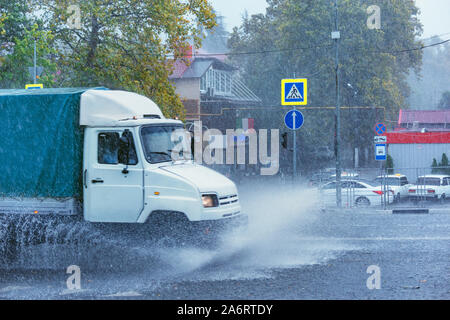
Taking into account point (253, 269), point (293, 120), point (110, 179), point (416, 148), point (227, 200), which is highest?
point (293, 120)

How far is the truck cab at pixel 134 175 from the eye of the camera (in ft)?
32.0

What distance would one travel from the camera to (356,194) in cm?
2253

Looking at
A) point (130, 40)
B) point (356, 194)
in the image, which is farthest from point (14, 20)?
point (356, 194)

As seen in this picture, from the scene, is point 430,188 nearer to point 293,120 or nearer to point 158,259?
point 293,120

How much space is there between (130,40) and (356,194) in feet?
37.1

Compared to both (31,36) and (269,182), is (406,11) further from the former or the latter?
(31,36)

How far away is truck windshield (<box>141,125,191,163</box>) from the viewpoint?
33.4ft

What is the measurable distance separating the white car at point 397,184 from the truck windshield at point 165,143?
12190 mm

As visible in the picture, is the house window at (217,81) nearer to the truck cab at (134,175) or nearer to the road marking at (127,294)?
the truck cab at (134,175)

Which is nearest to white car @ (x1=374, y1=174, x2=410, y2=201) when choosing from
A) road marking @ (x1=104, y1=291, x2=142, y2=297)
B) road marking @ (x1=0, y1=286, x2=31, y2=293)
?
road marking @ (x1=104, y1=291, x2=142, y2=297)

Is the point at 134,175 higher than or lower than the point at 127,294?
higher

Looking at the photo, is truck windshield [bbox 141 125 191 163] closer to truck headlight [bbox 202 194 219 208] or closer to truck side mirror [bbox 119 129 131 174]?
truck side mirror [bbox 119 129 131 174]

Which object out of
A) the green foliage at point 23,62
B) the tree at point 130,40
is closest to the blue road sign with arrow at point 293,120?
the tree at point 130,40

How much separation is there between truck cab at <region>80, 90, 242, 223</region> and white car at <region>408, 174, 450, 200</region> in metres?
13.5
